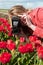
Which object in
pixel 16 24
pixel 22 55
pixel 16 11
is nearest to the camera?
pixel 22 55

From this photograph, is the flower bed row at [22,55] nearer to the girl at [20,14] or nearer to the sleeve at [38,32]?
the sleeve at [38,32]

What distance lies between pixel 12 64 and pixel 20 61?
3.2 inches

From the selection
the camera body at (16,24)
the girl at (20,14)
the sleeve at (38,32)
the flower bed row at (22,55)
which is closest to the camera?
the flower bed row at (22,55)

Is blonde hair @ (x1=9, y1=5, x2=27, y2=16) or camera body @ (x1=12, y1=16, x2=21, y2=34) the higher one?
blonde hair @ (x1=9, y1=5, x2=27, y2=16)

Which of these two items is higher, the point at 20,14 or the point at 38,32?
the point at 20,14

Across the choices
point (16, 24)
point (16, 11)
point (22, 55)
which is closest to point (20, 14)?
point (16, 11)

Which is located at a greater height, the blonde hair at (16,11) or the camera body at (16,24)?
the blonde hair at (16,11)

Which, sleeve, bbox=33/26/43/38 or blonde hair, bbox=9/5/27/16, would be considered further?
blonde hair, bbox=9/5/27/16

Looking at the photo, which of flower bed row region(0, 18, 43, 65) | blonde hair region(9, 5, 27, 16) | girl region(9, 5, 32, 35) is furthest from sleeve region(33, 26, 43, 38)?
flower bed row region(0, 18, 43, 65)

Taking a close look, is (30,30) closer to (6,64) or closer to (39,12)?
(39,12)

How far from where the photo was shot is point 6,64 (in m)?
3.03

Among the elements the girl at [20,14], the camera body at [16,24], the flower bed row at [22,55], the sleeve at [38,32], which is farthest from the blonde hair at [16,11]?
the flower bed row at [22,55]

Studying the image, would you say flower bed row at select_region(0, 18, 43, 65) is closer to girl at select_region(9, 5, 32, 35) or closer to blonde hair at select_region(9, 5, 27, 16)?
girl at select_region(9, 5, 32, 35)

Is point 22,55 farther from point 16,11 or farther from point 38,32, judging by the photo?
point 16,11
